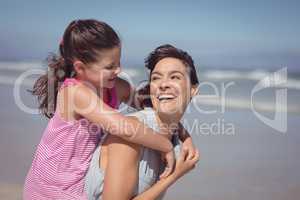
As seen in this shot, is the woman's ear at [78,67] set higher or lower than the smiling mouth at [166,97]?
higher

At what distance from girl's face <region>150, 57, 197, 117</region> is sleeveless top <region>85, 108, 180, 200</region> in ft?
0.17

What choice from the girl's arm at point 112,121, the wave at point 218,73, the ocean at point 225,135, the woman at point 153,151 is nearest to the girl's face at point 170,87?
the woman at point 153,151

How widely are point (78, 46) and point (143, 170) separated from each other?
49cm

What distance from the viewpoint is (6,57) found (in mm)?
7562

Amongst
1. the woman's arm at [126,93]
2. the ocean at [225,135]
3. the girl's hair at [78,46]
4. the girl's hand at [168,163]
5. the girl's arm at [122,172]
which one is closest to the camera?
the girl's arm at [122,172]

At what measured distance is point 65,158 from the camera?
1739 mm

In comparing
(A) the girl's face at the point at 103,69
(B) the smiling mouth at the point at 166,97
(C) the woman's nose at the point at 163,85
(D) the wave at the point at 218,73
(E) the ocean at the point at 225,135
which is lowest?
(E) the ocean at the point at 225,135

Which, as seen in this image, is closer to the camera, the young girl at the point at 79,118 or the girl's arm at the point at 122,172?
the girl's arm at the point at 122,172

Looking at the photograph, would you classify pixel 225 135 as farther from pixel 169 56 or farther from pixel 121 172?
pixel 121 172

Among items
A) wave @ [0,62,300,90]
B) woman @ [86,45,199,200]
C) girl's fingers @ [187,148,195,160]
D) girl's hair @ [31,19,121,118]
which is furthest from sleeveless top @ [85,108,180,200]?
wave @ [0,62,300,90]

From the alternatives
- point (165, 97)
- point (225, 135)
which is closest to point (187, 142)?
point (165, 97)

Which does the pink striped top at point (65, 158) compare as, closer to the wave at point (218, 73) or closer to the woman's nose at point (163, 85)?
the woman's nose at point (163, 85)

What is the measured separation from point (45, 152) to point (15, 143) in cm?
264

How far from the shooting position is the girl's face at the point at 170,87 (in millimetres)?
1709
